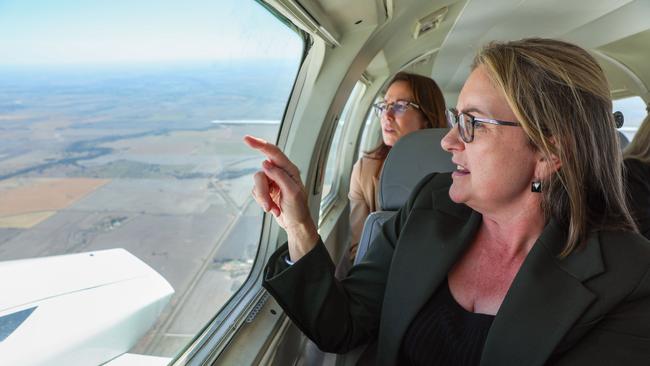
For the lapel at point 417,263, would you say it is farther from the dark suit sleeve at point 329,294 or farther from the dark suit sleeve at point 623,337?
the dark suit sleeve at point 623,337

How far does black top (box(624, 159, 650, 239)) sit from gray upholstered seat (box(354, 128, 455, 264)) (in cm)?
86

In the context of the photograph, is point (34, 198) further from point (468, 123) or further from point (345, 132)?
point (345, 132)

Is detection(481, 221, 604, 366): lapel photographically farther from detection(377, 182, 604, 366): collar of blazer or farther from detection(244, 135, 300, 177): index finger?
detection(244, 135, 300, 177): index finger

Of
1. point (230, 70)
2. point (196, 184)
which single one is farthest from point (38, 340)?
point (230, 70)

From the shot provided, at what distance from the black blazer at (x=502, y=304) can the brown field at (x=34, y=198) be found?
1.98 feet

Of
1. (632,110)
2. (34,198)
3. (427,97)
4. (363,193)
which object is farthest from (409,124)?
(632,110)

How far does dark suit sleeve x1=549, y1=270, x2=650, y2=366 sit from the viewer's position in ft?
3.49

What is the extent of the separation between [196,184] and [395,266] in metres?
0.86

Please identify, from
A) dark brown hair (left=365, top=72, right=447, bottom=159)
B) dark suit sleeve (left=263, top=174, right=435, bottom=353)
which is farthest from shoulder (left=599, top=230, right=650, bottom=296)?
dark brown hair (left=365, top=72, right=447, bottom=159)

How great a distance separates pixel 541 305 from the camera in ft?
3.81

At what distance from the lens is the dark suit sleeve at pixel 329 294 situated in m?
1.31

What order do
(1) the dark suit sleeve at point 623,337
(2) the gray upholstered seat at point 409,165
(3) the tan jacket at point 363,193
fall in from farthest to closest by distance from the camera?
(3) the tan jacket at point 363,193, (2) the gray upholstered seat at point 409,165, (1) the dark suit sleeve at point 623,337

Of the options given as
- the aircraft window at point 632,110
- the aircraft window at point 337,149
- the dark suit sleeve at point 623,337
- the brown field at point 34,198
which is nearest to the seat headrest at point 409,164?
the dark suit sleeve at point 623,337

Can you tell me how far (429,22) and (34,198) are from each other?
3.94 metres
